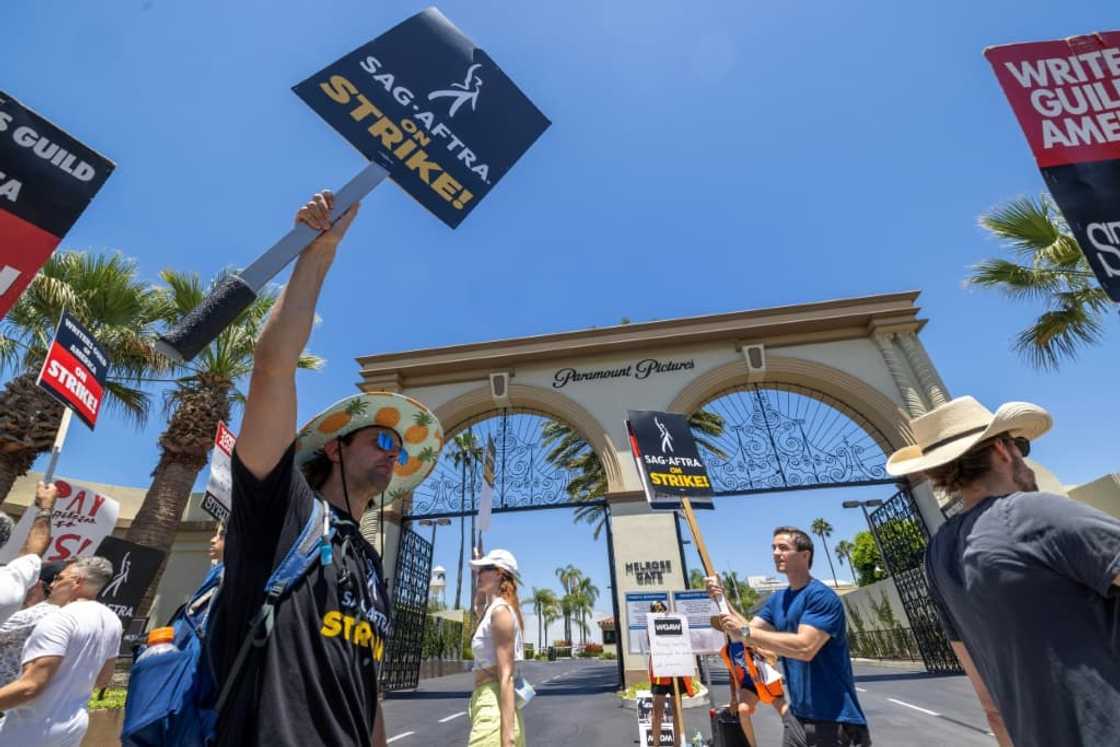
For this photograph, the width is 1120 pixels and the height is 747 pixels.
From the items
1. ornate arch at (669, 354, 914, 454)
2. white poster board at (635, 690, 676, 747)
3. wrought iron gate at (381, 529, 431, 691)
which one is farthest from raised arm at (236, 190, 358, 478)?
wrought iron gate at (381, 529, 431, 691)

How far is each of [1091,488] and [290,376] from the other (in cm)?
1657

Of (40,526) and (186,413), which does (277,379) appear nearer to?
(40,526)

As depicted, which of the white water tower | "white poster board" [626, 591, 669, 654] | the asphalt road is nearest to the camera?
the asphalt road

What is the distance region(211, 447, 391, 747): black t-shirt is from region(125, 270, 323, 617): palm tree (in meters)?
10.5

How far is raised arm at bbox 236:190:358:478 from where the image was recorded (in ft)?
4.06

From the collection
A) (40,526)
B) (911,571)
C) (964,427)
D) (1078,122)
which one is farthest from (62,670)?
(911,571)

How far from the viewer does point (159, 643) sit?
59.3 inches

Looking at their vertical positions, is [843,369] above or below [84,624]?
above

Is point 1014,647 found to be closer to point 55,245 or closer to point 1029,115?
point 1029,115

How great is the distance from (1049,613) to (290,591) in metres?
2.03

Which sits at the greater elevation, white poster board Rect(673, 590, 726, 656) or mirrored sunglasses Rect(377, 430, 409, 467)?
mirrored sunglasses Rect(377, 430, 409, 467)

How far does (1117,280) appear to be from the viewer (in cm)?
286

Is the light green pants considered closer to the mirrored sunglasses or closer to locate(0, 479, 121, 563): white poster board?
the mirrored sunglasses

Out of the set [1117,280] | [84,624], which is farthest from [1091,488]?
[84,624]
